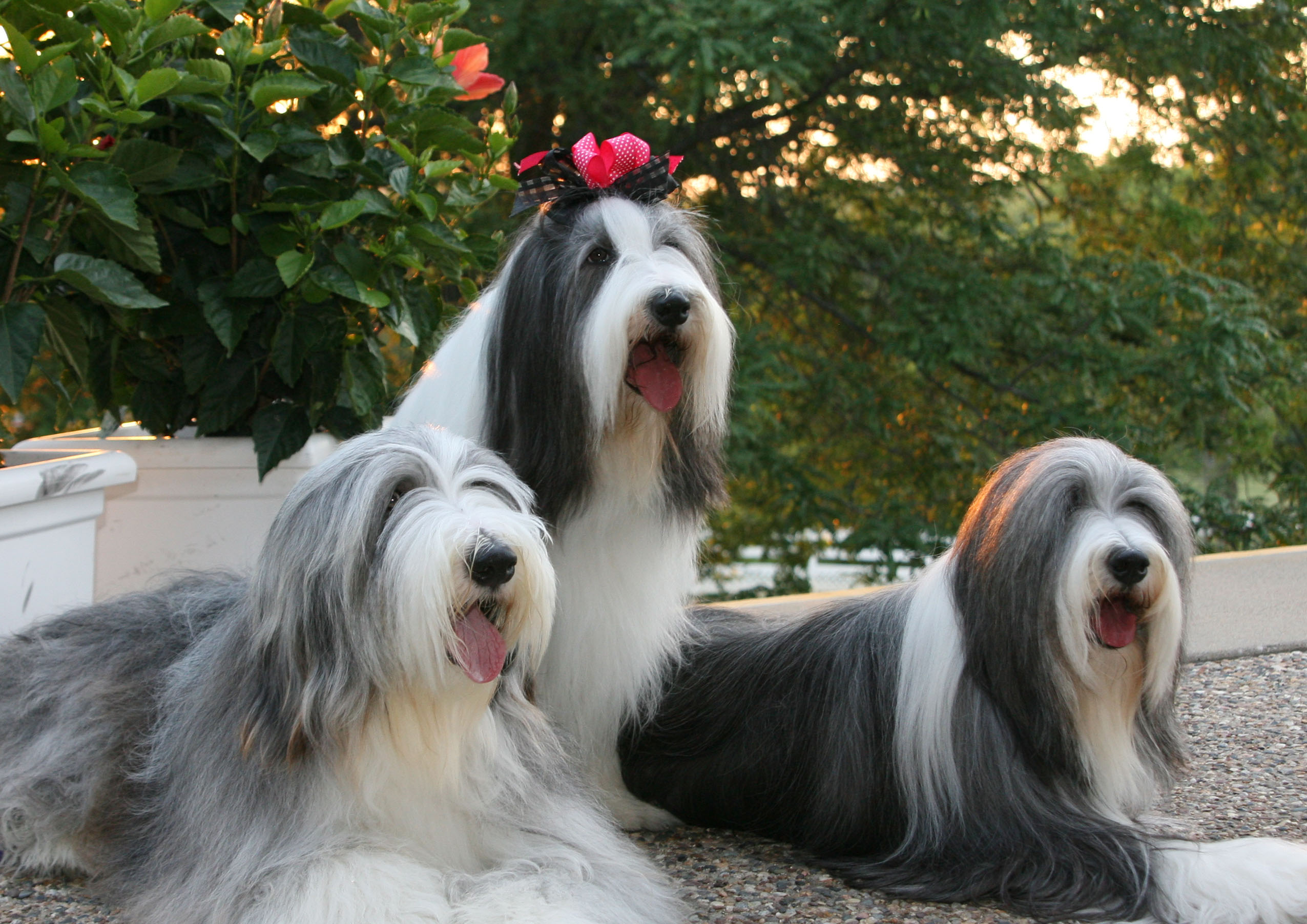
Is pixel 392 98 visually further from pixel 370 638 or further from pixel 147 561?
pixel 370 638

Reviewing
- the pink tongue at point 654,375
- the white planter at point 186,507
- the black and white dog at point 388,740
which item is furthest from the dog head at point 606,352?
the white planter at point 186,507

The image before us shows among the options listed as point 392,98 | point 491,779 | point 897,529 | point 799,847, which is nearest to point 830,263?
point 897,529

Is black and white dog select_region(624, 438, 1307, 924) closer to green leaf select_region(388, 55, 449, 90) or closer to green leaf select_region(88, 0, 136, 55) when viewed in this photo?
green leaf select_region(388, 55, 449, 90)

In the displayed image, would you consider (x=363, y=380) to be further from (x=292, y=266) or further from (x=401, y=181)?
(x=401, y=181)

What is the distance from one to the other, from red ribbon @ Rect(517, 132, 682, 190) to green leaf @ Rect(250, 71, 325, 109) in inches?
35.8

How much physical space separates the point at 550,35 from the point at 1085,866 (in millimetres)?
4863

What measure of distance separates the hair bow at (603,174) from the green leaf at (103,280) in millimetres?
1064

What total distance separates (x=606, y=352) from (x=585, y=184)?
1.65 ft

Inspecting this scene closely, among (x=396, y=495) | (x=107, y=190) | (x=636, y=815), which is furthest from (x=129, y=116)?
(x=636, y=815)

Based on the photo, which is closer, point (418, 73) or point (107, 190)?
point (107, 190)

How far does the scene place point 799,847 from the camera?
2.89m

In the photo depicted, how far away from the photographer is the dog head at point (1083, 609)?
7.98 feet

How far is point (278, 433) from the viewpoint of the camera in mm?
3768

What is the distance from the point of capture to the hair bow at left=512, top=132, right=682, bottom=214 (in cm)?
287
